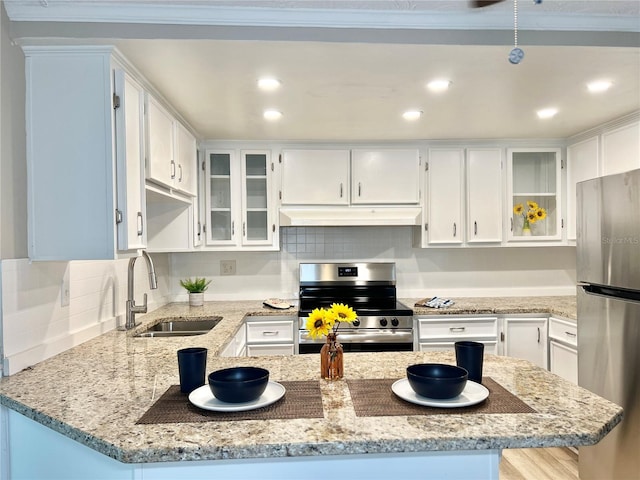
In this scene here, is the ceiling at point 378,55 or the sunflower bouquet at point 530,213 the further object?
the sunflower bouquet at point 530,213

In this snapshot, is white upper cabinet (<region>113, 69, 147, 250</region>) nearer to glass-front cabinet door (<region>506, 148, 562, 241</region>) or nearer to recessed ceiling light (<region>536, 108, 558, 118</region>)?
recessed ceiling light (<region>536, 108, 558, 118</region>)

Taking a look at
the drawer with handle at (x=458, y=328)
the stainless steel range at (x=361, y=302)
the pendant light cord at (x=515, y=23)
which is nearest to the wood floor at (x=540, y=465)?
the drawer with handle at (x=458, y=328)

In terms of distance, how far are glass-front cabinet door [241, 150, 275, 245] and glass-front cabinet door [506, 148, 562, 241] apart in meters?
1.99

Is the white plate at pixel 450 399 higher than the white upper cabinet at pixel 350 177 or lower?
lower

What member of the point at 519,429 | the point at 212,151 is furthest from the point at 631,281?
the point at 212,151

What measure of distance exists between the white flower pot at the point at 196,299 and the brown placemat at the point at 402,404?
7.67 ft

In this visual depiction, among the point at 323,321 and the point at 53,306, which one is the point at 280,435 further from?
the point at 53,306

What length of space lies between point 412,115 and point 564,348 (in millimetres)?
1983

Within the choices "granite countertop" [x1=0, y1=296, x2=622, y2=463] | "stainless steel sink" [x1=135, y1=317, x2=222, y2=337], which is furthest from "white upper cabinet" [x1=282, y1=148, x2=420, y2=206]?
"granite countertop" [x1=0, y1=296, x2=622, y2=463]

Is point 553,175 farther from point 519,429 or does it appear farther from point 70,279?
point 70,279

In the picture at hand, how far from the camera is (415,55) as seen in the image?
1.94 meters

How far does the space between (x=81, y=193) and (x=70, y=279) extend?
0.54m

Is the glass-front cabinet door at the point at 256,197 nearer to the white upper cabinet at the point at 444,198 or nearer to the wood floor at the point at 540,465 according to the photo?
the white upper cabinet at the point at 444,198

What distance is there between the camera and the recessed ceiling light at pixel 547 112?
110 inches
